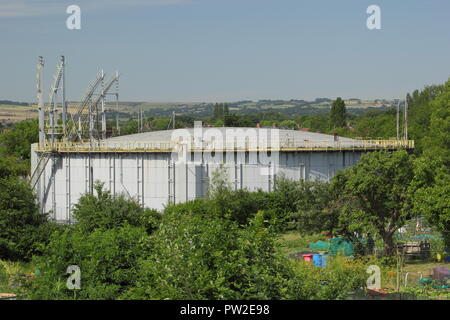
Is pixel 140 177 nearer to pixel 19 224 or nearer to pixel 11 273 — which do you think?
pixel 19 224

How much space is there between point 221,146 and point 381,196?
19.1m

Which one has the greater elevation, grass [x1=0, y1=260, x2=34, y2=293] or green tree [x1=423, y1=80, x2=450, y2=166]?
green tree [x1=423, y1=80, x2=450, y2=166]

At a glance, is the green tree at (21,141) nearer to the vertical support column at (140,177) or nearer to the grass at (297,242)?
the vertical support column at (140,177)

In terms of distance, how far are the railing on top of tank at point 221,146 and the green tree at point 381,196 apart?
1650 centimetres

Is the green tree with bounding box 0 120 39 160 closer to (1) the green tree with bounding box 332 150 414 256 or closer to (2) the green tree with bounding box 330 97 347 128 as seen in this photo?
(2) the green tree with bounding box 330 97 347 128

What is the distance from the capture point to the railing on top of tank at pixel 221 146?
55.5 metres

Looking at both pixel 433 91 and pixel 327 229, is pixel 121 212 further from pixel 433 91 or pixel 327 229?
pixel 433 91

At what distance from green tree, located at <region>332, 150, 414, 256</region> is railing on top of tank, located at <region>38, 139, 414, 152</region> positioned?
16504mm

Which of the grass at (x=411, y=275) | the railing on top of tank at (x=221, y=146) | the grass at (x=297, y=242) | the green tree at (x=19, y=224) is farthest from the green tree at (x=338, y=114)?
the green tree at (x=19, y=224)

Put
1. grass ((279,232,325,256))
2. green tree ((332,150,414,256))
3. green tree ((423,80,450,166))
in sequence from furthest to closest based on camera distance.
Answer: green tree ((423,80,450,166)) < grass ((279,232,325,256)) < green tree ((332,150,414,256))

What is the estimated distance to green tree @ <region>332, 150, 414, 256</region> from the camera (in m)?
38.1

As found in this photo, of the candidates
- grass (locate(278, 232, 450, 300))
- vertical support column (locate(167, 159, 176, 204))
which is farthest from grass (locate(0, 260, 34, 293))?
vertical support column (locate(167, 159, 176, 204))

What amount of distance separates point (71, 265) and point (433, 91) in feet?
304
